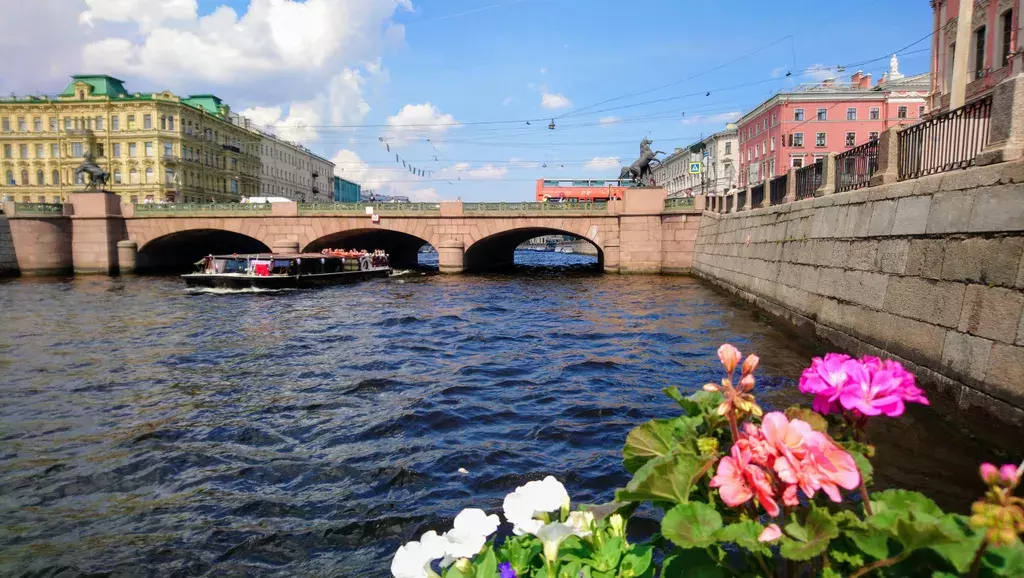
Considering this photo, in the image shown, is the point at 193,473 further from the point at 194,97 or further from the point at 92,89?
the point at 194,97

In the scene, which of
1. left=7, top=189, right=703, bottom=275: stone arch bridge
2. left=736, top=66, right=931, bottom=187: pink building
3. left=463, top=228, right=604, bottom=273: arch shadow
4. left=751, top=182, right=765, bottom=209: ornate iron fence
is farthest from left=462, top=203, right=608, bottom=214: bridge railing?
left=736, top=66, right=931, bottom=187: pink building

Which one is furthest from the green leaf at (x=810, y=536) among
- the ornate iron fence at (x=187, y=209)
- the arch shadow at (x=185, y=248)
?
the arch shadow at (x=185, y=248)

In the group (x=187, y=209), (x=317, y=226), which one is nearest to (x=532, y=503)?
(x=317, y=226)

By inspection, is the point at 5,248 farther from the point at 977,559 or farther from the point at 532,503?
the point at 977,559

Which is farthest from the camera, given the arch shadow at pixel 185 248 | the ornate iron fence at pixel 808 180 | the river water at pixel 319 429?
the arch shadow at pixel 185 248

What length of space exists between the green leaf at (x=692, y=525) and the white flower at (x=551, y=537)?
34 centimetres

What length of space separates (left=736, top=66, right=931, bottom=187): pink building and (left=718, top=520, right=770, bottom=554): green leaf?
6329cm

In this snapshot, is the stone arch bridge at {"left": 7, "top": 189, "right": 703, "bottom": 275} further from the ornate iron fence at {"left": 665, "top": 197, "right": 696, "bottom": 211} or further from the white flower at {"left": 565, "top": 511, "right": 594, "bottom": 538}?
the white flower at {"left": 565, "top": 511, "right": 594, "bottom": 538}

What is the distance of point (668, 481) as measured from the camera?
1.83 meters

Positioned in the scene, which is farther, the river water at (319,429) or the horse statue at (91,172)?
the horse statue at (91,172)

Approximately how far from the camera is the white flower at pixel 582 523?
1.95 m

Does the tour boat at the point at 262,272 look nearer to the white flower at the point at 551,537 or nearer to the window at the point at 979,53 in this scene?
the white flower at the point at 551,537

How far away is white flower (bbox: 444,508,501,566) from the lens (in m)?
1.84

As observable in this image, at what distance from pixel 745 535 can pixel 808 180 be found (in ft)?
50.6
